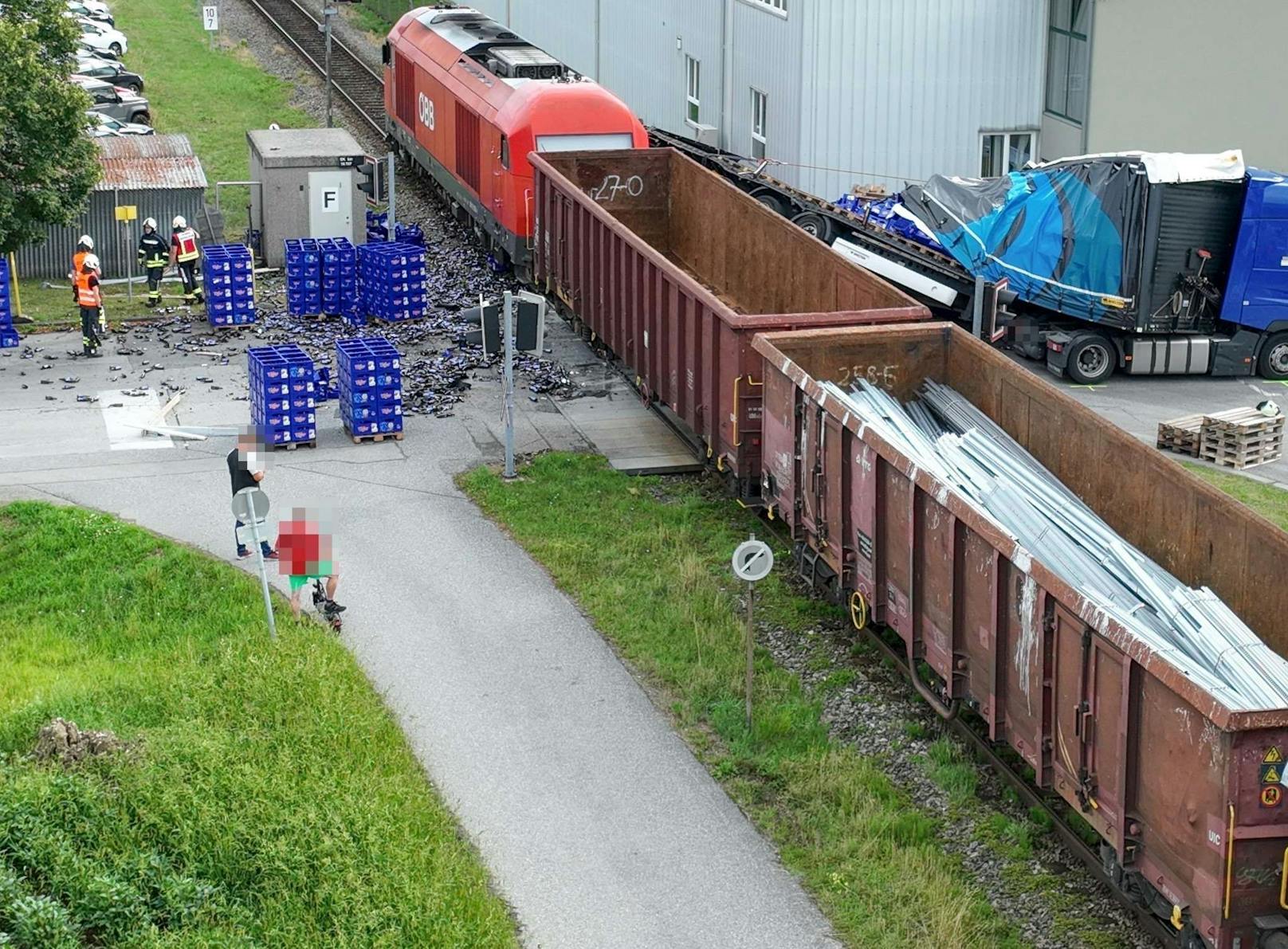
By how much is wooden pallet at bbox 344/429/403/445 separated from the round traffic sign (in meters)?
6.45

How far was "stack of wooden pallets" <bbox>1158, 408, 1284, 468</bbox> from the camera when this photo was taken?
19578 millimetres

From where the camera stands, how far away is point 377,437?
20.0 meters

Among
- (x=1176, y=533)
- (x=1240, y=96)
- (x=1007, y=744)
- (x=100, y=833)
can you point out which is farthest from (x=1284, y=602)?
(x=1240, y=96)

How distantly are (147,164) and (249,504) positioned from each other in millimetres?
17142

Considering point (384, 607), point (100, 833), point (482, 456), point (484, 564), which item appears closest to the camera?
point (100, 833)

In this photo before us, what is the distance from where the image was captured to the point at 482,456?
19531mm

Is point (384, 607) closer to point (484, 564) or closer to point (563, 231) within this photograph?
point (484, 564)

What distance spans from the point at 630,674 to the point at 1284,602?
17.9ft

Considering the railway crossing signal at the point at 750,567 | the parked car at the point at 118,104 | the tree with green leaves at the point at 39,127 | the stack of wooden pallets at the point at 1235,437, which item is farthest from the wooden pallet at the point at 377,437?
the parked car at the point at 118,104

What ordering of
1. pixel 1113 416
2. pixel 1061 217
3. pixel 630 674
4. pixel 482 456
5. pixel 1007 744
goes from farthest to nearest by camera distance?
pixel 1061 217
pixel 1113 416
pixel 482 456
pixel 630 674
pixel 1007 744

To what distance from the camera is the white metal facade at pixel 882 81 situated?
28.6m

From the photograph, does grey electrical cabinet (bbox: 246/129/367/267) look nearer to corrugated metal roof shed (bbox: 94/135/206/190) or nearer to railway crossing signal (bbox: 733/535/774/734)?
corrugated metal roof shed (bbox: 94/135/206/190)

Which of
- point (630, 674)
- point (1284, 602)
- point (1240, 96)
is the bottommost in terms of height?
point (630, 674)

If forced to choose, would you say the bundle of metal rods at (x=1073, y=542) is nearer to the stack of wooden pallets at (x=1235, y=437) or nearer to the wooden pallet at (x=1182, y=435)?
the stack of wooden pallets at (x=1235, y=437)
